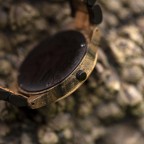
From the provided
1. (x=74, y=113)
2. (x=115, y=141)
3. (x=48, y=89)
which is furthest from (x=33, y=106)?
(x=115, y=141)

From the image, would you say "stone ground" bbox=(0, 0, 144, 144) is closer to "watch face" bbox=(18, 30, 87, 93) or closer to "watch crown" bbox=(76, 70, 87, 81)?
"watch face" bbox=(18, 30, 87, 93)

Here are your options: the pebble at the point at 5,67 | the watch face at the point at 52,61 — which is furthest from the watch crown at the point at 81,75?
the pebble at the point at 5,67

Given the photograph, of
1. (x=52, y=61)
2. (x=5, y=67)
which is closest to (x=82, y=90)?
(x=52, y=61)

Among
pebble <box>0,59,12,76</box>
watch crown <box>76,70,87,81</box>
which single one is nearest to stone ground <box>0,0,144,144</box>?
pebble <box>0,59,12,76</box>

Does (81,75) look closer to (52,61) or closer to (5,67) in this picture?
(52,61)

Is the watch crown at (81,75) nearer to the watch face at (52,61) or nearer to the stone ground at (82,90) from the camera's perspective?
the watch face at (52,61)

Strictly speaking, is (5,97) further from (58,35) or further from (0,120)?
(58,35)
